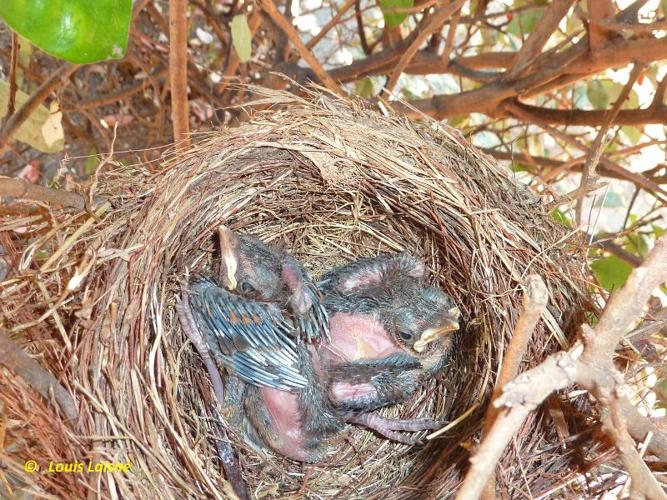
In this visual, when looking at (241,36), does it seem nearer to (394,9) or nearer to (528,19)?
(394,9)

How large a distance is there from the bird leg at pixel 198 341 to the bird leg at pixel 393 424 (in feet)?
0.92

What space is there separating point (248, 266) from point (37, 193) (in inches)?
17.7

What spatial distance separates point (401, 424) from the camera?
1.29 m

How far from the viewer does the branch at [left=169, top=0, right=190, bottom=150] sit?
112 cm

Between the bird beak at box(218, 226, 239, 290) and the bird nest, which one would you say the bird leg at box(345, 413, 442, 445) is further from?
the bird beak at box(218, 226, 239, 290)

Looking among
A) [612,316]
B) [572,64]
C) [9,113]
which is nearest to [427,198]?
[572,64]

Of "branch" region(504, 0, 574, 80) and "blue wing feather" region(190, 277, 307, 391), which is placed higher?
"branch" region(504, 0, 574, 80)

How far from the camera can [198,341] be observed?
3.98ft

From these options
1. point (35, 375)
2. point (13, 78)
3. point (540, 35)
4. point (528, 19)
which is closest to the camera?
point (35, 375)

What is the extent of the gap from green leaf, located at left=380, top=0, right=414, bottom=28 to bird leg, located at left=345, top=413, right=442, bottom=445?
812 mm

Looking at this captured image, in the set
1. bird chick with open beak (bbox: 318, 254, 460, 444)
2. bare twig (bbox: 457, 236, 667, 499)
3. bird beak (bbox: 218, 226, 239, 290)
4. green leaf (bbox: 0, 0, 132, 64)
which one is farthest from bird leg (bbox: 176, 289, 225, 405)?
bare twig (bbox: 457, 236, 667, 499)

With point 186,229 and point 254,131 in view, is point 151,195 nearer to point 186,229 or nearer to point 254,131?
point 186,229

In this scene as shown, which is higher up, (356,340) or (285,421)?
(356,340)

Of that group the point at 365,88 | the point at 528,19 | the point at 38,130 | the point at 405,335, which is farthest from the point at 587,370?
the point at 365,88
